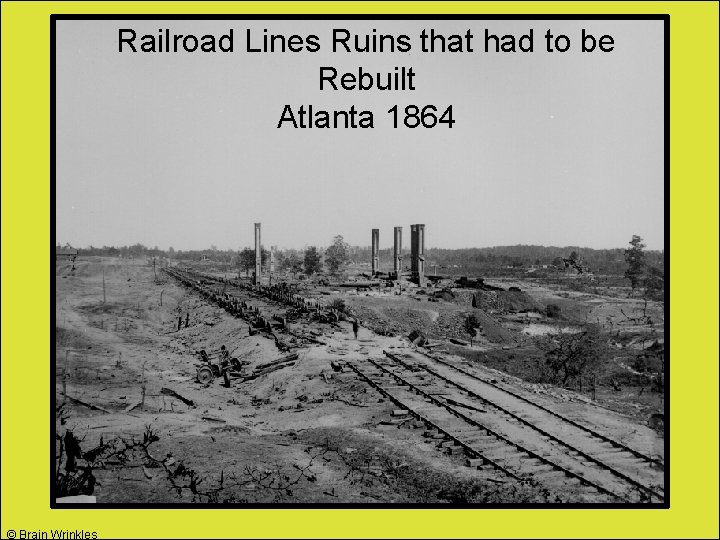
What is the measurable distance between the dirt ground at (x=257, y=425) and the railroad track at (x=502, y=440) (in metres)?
0.50

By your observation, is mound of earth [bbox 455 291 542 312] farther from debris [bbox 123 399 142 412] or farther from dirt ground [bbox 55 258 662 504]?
debris [bbox 123 399 142 412]

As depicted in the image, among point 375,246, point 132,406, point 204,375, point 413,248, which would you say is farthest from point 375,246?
point 132,406

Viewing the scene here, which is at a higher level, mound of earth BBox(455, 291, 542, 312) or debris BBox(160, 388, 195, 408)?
mound of earth BBox(455, 291, 542, 312)

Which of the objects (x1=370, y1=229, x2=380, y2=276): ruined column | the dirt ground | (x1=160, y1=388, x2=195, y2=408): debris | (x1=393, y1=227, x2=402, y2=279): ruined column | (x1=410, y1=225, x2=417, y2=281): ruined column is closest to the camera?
the dirt ground

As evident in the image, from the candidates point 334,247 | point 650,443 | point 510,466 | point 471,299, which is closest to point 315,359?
point 510,466

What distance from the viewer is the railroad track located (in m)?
9.10

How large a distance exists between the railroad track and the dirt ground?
50 centimetres

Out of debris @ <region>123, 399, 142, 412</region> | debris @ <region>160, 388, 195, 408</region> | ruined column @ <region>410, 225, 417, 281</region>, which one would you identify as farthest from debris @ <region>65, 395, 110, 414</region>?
ruined column @ <region>410, 225, 417, 281</region>

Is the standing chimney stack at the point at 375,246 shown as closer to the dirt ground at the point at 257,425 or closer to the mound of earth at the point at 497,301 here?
the mound of earth at the point at 497,301

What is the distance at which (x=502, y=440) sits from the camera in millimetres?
10945

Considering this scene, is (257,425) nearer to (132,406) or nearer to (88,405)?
(132,406)

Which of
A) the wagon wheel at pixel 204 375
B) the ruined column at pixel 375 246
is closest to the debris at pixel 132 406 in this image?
the wagon wheel at pixel 204 375

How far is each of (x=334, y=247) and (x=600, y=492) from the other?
4667 centimetres

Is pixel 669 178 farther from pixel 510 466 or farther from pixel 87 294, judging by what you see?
pixel 87 294
